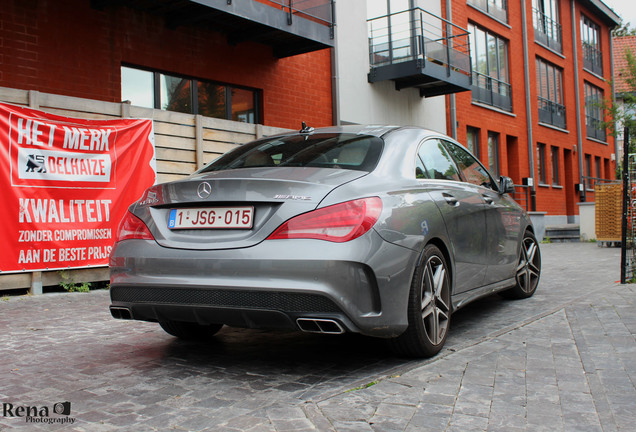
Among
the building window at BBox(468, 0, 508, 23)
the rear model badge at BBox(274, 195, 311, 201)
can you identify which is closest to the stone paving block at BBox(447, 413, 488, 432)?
the rear model badge at BBox(274, 195, 311, 201)

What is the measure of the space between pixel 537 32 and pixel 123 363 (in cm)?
2502

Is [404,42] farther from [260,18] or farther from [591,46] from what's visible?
[591,46]

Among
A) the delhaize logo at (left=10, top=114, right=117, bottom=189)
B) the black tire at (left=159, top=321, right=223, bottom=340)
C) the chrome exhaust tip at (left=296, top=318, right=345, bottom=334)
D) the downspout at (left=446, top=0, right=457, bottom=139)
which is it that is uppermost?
the downspout at (left=446, top=0, right=457, bottom=139)

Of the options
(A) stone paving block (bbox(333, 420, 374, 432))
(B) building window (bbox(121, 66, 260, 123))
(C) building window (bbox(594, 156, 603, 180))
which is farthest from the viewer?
(C) building window (bbox(594, 156, 603, 180))

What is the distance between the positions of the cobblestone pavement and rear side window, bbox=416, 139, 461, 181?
119cm

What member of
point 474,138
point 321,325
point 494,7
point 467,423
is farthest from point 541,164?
point 467,423

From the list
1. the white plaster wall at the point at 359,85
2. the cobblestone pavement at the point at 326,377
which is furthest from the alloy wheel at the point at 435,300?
the white plaster wall at the point at 359,85

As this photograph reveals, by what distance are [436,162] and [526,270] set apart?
94.2 inches

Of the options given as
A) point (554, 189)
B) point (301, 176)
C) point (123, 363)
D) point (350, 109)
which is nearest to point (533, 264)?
point (301, 176)

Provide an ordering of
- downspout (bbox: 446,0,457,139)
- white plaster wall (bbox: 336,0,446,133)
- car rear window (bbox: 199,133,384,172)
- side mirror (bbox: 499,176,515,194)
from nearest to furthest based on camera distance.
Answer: car rear window (bbox: 199,133,384,172)
side mirror (bbox: 499,176,515,194)
white plaster wall (bbox: 336,0,446,133)
downspout (bbox: 446,0,457,139)

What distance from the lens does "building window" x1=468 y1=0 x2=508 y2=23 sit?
2103cm

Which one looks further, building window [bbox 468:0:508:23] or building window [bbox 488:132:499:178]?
building window [bbox 488:132:499:178]

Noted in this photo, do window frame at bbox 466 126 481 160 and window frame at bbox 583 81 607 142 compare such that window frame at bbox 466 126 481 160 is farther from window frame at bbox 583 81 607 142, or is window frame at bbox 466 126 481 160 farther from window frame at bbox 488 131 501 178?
window frame at bbox 583 81 607 142

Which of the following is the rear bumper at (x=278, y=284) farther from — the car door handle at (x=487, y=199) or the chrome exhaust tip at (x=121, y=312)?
the car door handle at (x=487, y=199)
